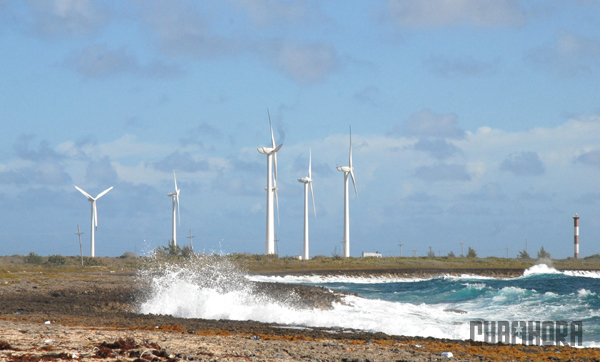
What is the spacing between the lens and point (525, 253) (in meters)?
103

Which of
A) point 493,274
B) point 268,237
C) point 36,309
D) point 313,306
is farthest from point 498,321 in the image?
point 268,237

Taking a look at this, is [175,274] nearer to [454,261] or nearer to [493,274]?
[493,274]

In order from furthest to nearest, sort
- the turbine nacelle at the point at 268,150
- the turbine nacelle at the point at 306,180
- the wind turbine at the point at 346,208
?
1. the turbine nacelle at the point at 306,180
2. the wind turbine at the point at 346,208
3. the turbine nacelle at the point at 268,150

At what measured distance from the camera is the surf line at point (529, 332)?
59.5 ft

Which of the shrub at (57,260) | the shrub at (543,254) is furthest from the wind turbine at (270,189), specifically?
the shrub at (543,254)

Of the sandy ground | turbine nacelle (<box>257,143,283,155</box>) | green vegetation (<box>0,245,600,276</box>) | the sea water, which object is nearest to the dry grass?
green vegetation (<box>0,245,600,276</box>)

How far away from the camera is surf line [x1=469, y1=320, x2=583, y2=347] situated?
1814cm

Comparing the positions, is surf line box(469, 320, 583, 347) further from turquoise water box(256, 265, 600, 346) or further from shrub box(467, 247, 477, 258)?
shrub box(467, 247, 477, 258)

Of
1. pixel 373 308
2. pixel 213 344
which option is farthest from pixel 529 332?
pixel 213 344

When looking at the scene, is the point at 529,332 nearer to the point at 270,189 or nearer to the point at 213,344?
the point at 213,344

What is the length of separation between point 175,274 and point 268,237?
140 ft

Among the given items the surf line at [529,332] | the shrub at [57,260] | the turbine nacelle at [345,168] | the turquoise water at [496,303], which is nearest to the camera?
the surf line at [529,332]

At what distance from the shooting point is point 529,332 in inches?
798

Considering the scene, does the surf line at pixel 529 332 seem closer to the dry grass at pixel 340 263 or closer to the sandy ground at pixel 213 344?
the sandy ground at pixel 213 344
